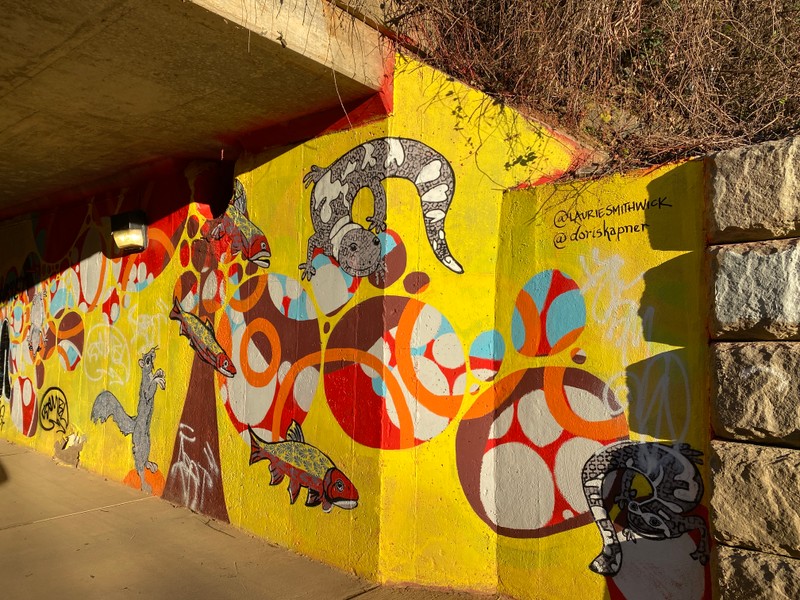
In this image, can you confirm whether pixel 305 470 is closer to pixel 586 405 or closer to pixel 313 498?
pixel 313 498

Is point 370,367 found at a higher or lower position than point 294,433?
higher

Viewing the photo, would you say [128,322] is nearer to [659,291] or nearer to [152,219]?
[152,219]

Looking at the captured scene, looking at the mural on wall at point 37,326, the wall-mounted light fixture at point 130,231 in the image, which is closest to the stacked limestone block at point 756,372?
the wall-mounted light fixture at point 130,231

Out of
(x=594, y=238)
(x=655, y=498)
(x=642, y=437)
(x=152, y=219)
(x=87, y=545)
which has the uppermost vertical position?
(x=152, y=219)

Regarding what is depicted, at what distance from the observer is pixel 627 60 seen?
4.50 m

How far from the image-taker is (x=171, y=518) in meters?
4.53

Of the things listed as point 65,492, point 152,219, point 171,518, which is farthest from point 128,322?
point 171,518

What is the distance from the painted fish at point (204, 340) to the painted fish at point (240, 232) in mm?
660

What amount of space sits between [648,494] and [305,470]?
6.73ft

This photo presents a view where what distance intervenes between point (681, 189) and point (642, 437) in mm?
1240

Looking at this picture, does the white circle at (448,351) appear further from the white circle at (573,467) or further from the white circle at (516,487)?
the white circle at (573,467)

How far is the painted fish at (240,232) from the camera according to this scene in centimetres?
424

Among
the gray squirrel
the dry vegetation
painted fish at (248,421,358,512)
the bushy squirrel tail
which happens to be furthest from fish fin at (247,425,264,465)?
the dry vegetation

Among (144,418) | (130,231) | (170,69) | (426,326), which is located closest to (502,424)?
(426,326)
